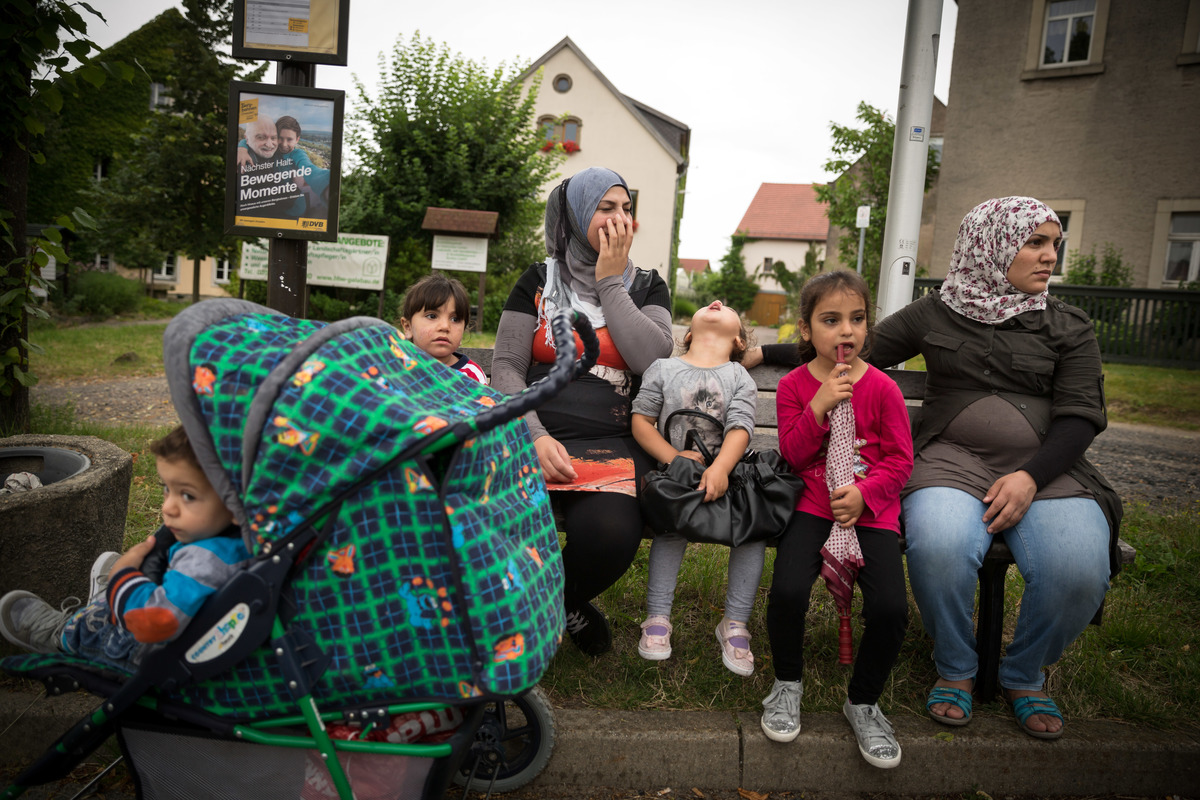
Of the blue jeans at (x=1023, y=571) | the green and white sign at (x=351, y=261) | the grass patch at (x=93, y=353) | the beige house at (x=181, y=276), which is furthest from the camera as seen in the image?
the beige house at (x=181, y=276)

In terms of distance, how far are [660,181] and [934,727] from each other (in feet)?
97.8

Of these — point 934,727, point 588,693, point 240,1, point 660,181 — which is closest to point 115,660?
point 588,693

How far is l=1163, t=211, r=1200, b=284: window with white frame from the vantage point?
15430mm

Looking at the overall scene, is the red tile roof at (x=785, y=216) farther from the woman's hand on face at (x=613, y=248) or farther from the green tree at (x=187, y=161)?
the woman's hand on face at (x=613, y=248)

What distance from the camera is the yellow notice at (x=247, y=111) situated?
128 inches

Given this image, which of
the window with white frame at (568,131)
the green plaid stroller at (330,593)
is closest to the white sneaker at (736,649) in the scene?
the green plaid stroller at (330,593)

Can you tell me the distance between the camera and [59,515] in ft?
7.37

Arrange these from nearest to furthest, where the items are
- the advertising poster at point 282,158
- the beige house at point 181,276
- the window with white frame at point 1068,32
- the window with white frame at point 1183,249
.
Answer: the advertising poster at point 282,158 < the window with white frame at point 1183,249 < the window with white frame at point 1068,32 < the beige house at point 181,276

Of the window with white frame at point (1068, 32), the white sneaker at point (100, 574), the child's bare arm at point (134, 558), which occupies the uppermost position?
the window with white frame at point (1068, 32)

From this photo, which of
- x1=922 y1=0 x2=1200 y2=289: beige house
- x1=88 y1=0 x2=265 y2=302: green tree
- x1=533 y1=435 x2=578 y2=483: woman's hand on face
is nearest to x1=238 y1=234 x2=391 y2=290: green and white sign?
x1=88 y1=0 x2=265 y2=302: green tree

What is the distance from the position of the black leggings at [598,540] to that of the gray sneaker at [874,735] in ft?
2.67

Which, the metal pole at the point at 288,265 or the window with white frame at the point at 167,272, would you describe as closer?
the metal pole at the point at 288,265

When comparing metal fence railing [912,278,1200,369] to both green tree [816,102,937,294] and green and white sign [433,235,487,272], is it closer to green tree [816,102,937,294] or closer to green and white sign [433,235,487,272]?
green tree [816,102,937,294]

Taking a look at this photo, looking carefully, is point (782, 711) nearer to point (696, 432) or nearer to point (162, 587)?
point (696, 432)
